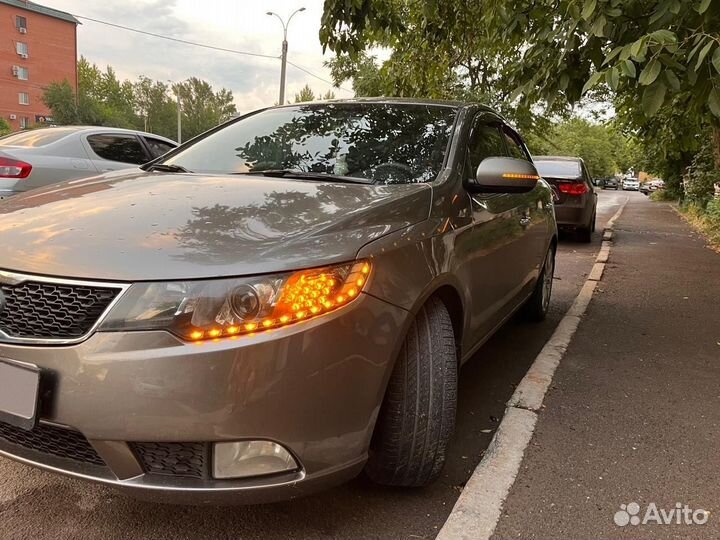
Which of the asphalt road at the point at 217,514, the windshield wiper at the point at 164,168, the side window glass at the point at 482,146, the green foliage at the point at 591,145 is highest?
the green foliage at the point at 591,145

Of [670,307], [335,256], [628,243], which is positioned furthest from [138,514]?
[628,243]

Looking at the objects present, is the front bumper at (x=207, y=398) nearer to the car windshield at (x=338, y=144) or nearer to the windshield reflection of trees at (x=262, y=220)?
the windshield reflection of trees at (x=262, y=220)

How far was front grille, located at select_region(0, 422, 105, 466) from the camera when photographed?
1734 millimetres

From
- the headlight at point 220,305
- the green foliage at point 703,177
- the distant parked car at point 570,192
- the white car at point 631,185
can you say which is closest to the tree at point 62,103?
the green foliage at point 703,177

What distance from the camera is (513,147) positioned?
4.22 metres

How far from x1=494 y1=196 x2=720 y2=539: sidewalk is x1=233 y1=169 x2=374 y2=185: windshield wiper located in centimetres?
141

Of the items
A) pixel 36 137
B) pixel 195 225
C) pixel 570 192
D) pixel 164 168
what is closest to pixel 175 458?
pixel 195 225


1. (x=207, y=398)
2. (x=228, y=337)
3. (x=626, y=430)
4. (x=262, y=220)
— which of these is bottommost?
(x=626, y=430)

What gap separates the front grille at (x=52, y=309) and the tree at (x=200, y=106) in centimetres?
8550

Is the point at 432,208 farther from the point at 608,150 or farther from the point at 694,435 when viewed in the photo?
the point at 608,150

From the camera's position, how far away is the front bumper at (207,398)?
1.61m

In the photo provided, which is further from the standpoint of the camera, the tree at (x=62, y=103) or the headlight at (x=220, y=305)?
the tree at (x=62, y=103)

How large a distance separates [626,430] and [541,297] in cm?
191

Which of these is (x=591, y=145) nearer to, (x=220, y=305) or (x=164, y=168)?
(x=164, y=168)
